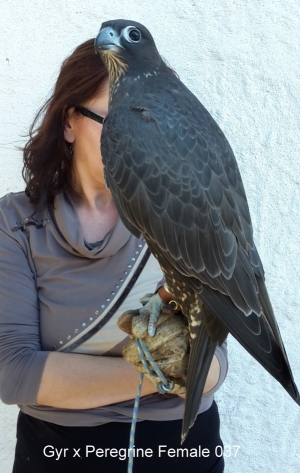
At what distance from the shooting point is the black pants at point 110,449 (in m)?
1.54

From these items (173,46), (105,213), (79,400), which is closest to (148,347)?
(79,400)

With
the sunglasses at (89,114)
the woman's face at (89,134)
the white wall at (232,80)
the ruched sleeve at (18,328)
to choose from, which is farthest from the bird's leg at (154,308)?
the white wall at (232,80)

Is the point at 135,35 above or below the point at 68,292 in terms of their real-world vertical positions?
above

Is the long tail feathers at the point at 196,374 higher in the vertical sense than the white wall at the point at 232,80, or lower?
lower

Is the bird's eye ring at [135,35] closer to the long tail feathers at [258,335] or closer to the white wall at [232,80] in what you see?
the long tail feathers at [258,335]

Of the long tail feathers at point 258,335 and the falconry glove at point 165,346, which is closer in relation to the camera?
the long tail feathers at point 258,335

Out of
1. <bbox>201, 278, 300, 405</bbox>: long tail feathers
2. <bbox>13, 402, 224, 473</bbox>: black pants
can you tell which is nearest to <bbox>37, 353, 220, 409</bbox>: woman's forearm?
<bbox>13, 402, 224, 473</bbox>: black pants

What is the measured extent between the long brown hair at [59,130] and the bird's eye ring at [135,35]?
267mm

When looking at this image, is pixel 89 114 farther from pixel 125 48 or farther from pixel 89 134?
pixel 125 48

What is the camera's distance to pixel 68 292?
1.57 meters

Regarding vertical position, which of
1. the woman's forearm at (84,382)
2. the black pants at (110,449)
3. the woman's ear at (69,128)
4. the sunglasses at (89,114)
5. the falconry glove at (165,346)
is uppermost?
the sunglasses at (89,114)

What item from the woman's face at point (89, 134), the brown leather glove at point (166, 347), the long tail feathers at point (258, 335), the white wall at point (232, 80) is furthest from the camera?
the white wall at point (232, 80)

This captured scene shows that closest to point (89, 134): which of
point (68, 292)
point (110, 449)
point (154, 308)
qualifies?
point (68, 292)

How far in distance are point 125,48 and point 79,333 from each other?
810 millimetres
